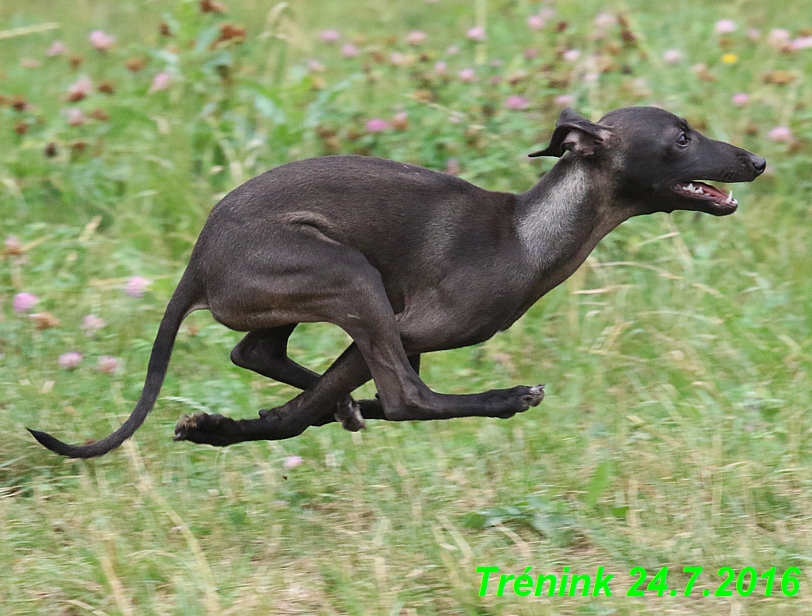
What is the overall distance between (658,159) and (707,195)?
0.22 metres

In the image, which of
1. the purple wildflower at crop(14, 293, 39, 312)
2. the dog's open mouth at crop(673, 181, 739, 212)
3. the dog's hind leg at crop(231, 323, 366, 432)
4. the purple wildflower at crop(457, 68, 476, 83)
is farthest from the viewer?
the purple wildflower at crop(457, 68, 476, 83)

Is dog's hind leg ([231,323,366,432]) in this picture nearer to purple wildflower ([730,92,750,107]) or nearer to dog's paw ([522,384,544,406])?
dog's paw ([522,384,544,406])

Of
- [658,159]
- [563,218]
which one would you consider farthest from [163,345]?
[658,159]

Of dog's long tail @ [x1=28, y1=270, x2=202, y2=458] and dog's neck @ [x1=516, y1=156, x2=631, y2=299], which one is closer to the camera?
dog's long tail @ [x1=28, y1=270, x2=202, y2=458]

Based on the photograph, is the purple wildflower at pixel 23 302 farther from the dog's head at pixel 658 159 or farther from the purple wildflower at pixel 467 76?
the purple wildflower at pixel 467 76

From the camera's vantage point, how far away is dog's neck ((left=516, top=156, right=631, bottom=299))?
4.46m

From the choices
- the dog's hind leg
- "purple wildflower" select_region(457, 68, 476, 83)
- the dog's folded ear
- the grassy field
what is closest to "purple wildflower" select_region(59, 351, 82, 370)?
the grassy field

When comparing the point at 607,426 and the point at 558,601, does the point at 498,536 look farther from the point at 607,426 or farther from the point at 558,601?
the point at 607,426

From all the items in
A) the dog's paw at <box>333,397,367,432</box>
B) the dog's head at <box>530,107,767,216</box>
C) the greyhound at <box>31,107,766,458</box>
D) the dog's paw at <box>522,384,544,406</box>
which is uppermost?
the dog's head at <box>530,107,767,216</box>

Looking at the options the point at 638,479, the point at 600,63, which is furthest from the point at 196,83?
the point at 638,479

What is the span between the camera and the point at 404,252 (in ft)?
14.5

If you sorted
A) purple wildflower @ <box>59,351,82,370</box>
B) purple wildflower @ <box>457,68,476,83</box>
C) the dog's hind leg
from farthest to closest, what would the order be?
purple wildflower @ <box>457,68,476,83</box> < purple wildflower @ <box>59,351,82,370</box> < the dog's hind leg

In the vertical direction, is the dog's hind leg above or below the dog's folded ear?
below

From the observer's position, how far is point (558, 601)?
12.7 feet
